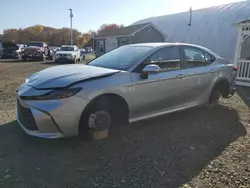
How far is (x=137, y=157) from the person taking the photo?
3.60m

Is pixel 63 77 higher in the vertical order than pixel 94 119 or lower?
higher

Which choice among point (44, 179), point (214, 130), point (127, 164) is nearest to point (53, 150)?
point (44, 179)

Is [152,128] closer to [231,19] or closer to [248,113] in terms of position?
[248,113]

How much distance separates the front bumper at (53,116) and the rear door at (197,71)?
2.49m

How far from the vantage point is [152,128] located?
4.69m

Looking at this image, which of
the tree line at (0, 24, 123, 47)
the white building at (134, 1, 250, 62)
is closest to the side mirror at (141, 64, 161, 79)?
the white building at (134, 1, 250, 62)

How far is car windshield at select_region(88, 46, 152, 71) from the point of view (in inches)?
174

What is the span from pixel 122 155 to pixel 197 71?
267 centimetres

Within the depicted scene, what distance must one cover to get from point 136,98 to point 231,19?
83.1 feet

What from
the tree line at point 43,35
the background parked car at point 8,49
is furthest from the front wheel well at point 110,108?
the tree line at point 43,35

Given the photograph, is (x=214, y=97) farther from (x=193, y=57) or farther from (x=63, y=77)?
(x=63, y=77)

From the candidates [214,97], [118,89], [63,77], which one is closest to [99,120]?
[118,89]

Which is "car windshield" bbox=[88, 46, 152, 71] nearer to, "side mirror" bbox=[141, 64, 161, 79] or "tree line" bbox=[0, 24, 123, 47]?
"side mirror" bbox=[141, 64, 161, 79]

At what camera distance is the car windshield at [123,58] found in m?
4.41
